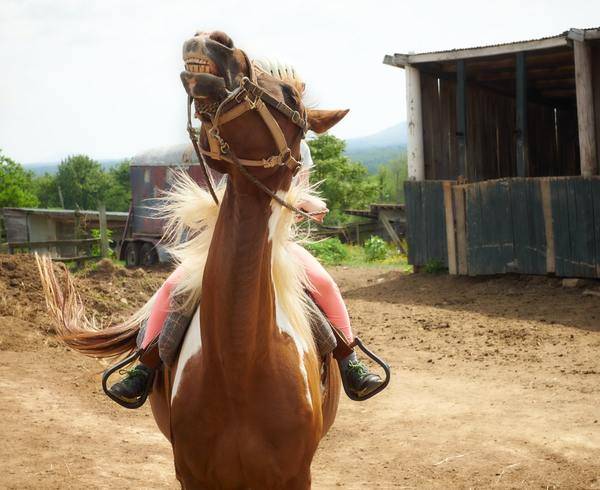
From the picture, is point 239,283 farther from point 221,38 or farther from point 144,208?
point 144,208

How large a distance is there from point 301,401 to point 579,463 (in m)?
3.05

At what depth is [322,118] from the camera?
2766mm

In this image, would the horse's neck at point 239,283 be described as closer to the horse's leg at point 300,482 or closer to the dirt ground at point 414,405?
the horse's leg at point 300,482

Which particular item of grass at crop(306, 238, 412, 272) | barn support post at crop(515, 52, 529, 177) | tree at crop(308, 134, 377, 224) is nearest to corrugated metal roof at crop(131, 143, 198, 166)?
grass at crop(306, 238, 412, 272)

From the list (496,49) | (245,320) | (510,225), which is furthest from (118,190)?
(245,320)

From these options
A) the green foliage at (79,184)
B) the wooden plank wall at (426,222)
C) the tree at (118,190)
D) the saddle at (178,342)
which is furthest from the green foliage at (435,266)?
the green foliage at (79,184)

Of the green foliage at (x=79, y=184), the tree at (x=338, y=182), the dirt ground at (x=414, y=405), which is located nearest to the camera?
the dirt ground at (x=414, y=405)

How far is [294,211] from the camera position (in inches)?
102

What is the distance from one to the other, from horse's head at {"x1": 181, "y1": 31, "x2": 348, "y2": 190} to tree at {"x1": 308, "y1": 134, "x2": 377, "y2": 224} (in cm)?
3607

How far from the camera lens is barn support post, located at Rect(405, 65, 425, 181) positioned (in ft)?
45.4

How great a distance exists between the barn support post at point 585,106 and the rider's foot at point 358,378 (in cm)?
891

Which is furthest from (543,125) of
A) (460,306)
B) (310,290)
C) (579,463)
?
(310,290)

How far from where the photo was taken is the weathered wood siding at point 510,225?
11.4 metres

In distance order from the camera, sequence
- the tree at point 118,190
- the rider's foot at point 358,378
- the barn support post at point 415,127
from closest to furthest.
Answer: the rider's foot at point 358,378 < the barn support post at point 415,127 < the tree at point 118,190
